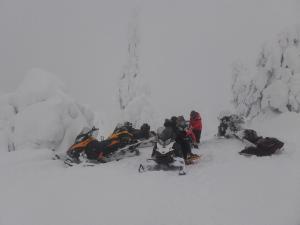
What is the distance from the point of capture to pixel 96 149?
38.7 ft

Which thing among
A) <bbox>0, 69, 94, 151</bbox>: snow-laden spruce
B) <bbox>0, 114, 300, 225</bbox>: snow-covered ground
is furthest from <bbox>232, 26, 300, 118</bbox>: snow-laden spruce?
<bbox>0, 69, 94, 151</bbox>: snow-laden spruce

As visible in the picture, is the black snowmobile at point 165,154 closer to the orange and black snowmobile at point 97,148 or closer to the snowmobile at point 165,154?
the snowmobile at point 165,154

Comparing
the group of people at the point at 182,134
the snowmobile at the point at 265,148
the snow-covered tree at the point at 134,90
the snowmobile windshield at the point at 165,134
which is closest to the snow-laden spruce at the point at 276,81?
the snowmobile at the point at 265,148

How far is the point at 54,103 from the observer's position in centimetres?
1397

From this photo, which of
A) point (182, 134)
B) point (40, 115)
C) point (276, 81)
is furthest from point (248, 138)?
point (40, 115)

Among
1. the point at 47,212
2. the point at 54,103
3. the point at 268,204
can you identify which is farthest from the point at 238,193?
the point at 54,103

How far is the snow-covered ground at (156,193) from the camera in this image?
289 inches

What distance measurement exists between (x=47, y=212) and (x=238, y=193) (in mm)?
3870

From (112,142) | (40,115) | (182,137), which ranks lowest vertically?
(112,142)

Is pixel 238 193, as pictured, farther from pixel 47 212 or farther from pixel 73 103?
pixel 73 103

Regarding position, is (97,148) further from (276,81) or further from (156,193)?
(276,81)

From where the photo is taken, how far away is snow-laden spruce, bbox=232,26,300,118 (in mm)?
14938

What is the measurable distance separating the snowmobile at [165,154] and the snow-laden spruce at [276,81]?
6.29 metres

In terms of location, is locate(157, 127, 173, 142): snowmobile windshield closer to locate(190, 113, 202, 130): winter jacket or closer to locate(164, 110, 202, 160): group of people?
locate(164, 110, 202, 160): group of people
